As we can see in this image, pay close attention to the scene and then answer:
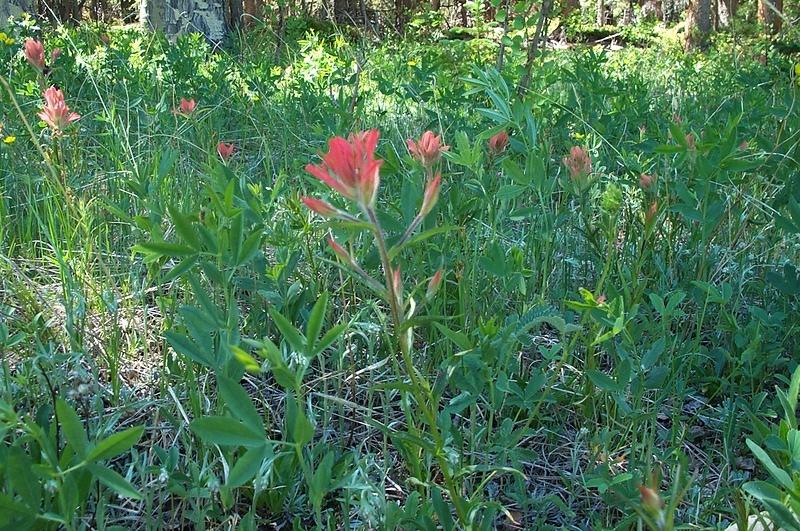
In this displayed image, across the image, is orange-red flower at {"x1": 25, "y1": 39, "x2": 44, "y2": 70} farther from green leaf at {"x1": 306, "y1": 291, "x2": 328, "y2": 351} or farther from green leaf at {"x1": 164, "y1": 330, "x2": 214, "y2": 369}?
green leaf at {"x1": 306, "y1": 291, "x2": 328, "y2": 351}

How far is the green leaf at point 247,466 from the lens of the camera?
3.57 ft

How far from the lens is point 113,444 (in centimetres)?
107

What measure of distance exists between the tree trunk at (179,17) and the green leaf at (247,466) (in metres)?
6.28

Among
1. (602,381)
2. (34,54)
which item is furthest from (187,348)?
(34,54)

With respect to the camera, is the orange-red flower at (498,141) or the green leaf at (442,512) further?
the orange-red flower at (498,141)

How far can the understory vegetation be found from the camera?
116cm

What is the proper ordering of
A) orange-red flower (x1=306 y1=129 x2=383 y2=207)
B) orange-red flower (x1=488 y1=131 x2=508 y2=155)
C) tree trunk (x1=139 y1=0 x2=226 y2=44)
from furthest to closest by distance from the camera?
tree trunk (x1=139 y1=0 x2=226 y2=44), orange-red flower (x1=488 y1=131 x2=508 y2=155), orange-red flower (x1=306 y1=129 x2=383 y2=207)

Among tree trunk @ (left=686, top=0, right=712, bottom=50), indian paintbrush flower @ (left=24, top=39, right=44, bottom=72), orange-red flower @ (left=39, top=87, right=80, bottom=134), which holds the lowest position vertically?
tree trunk @ (left=686, top=0, right=712, bottom=50)

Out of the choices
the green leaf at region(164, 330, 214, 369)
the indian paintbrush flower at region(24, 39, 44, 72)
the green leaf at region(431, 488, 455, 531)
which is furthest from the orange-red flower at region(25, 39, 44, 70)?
the green leaf at region(431, 488, 455, 531)

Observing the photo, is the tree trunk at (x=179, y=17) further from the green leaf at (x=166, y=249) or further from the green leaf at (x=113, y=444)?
the green leaf at (x=113, y=444)

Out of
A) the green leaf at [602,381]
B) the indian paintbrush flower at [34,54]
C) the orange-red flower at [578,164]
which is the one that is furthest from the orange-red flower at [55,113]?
the green leaf at [602,381]

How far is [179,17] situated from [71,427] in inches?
253

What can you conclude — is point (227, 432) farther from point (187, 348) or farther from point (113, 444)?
point (187, 348)

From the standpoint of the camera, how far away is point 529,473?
1.57 meters
